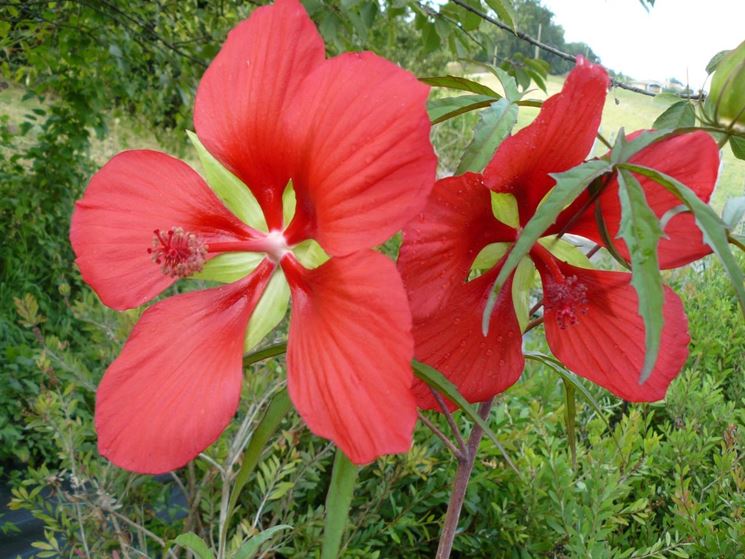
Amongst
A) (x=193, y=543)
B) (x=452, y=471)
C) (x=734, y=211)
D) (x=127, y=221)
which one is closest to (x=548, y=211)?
(x=734, y=211)

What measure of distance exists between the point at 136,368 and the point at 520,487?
893 mm

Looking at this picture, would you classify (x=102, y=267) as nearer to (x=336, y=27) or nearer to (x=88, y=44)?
(x=336, y=27)

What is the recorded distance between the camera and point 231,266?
0.47m

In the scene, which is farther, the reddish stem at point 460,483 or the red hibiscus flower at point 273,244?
the reddish stem at point 460,483

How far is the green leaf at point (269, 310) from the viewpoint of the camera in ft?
1.39

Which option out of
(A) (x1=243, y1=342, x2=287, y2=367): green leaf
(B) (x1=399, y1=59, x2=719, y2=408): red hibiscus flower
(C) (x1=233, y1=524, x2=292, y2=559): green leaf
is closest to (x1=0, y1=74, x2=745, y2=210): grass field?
(B) (x1=399, y1=59, x2=719, y2=408): red hibiscus flower

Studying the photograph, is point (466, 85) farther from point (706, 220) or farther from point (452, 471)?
point (452, 471)

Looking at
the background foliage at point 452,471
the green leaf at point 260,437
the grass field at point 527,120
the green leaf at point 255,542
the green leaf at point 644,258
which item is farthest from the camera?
the background foliage at point 452,471

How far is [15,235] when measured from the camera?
126 inches

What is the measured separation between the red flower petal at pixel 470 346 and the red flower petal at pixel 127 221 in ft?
0.54

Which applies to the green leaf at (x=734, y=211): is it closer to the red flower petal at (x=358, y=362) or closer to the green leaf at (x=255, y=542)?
the red flower petal at (x=358, y=362)

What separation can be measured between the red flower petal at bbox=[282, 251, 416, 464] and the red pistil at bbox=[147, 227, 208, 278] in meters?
0.10

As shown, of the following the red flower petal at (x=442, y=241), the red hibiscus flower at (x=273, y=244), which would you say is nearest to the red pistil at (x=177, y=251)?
the red hibiscus flower at (x=273, y=244)

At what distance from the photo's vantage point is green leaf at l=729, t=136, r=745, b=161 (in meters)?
0.44
